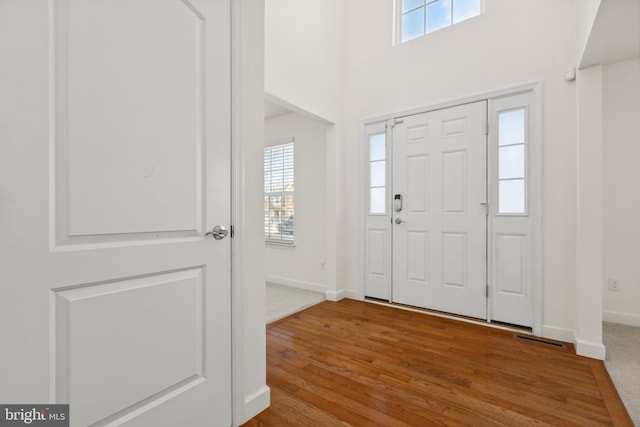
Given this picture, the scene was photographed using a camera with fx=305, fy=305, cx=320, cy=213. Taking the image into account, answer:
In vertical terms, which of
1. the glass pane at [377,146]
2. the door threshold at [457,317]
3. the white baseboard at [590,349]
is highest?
the glass pane at [377,146]

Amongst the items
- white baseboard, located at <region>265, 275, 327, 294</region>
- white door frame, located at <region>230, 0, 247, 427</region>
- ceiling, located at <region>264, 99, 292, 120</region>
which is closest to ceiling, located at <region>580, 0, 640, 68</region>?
white door frame, located at <region>230, 0, 247, 427</region>

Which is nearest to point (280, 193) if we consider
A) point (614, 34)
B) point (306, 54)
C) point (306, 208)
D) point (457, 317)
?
point (306, 208)

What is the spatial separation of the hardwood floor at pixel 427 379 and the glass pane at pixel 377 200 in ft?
4.29

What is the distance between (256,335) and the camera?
1.59m

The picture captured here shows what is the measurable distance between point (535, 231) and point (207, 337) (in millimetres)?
2703

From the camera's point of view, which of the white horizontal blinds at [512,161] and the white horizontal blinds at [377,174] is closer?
the white horizontal blinds at [512,161]

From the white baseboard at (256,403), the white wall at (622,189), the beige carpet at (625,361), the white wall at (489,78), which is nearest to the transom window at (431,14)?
the white wall at (489,78)

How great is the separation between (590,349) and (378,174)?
2358 millimetres

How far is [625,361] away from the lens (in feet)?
6.98

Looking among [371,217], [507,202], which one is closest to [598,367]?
[507,202]

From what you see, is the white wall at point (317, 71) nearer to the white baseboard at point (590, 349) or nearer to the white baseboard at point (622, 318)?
the white baseboard at point (590, 349)

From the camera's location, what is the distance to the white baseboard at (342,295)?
3652 mm

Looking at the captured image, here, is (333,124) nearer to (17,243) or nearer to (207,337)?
(207,337)

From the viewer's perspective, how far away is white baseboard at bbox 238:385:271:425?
1520 mm
